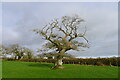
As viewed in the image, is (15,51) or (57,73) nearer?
(57,73)

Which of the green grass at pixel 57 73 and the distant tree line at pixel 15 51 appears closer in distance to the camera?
the green grass at pixel 57 73

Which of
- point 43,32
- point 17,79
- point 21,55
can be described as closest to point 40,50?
point 43,32

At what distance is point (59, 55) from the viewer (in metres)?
20.2

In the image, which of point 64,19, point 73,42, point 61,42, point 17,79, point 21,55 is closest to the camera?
point 17,79

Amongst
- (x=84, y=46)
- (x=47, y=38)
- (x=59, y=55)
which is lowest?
(x=59, y=55)

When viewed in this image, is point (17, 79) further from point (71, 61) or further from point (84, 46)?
point (71, 61)

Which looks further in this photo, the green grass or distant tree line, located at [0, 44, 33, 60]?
distant tree line, located at [0, 44, 33, 60]

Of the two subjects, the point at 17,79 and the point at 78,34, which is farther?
the point at 78,34

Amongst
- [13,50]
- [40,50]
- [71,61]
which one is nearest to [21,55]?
[13,50]

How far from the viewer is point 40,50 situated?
66.9 feet

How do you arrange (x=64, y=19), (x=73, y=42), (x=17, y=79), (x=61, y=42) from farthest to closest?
(x=64, y=19)
(x=73, y=42)
(x=61, y=42)
(x=17, y=79)

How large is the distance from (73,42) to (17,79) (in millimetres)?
12432

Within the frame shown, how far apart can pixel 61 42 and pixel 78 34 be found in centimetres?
376

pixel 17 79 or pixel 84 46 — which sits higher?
pixel 84 46
